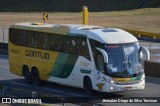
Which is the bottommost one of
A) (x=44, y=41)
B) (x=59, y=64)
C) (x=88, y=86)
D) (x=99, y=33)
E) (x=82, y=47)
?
(x=88, y=86)

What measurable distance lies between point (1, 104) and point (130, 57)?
6.16 metres

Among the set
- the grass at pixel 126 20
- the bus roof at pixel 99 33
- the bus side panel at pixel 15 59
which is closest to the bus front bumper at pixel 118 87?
the bus roof at pixel 99 33

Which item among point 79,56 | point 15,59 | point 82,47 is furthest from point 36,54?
point 82,47

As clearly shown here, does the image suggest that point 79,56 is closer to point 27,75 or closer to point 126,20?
point 27,75

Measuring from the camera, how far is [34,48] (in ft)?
86.6

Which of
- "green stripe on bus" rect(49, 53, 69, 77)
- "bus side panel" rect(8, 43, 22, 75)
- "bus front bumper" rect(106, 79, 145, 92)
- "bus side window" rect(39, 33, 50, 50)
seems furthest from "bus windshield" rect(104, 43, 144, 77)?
"bus side panel" rect(8, 43, 22, 75)

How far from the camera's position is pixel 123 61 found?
22.0 metres

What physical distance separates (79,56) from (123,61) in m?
2.37

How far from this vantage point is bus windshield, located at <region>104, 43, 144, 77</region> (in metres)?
21.9

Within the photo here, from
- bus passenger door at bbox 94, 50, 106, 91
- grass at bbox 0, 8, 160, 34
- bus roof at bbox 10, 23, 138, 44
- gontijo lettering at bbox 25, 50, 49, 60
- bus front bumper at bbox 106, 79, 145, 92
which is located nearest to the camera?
bus front bumper at bbox 106, 79, 145, 92

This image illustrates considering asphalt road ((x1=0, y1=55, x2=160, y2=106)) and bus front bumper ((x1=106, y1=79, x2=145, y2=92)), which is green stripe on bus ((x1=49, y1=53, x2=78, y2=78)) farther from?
bus front bumper ((x1=106, y1=79, x2=145, y2=92))

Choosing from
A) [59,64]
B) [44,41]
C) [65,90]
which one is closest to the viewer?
[65,90]

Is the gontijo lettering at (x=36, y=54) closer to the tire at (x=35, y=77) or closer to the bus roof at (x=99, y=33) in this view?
the tire at (x=35, y=77)

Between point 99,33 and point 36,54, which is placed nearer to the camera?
point 99,33
